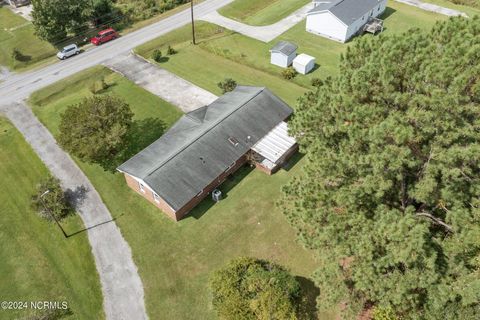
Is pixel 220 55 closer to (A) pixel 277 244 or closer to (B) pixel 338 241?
(A) pixel 277 244

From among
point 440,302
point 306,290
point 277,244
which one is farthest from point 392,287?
point 277,244

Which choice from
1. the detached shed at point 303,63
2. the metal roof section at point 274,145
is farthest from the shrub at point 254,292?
the detached shed at point 303,63

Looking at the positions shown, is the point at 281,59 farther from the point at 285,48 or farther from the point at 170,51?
the point at 170,51

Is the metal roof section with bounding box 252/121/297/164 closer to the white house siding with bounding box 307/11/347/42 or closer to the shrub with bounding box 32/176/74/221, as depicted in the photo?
the shrub with bounding box 32/176/74/221

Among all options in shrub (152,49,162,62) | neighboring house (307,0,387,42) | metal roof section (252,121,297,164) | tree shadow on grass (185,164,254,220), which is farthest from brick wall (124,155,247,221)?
neighboring house (307,0,387,42)

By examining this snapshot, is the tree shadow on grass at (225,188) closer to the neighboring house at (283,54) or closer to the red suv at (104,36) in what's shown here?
the neighboring house at (283,54)

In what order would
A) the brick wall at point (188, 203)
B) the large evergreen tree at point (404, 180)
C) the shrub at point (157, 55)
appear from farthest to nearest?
the shrub at point (157, 55) < the brick wall at point (188, 203) < the large evergreen tree at point (404, 180)

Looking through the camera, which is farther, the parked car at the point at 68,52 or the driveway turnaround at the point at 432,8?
the driveway turnaround at the point at 432,8
